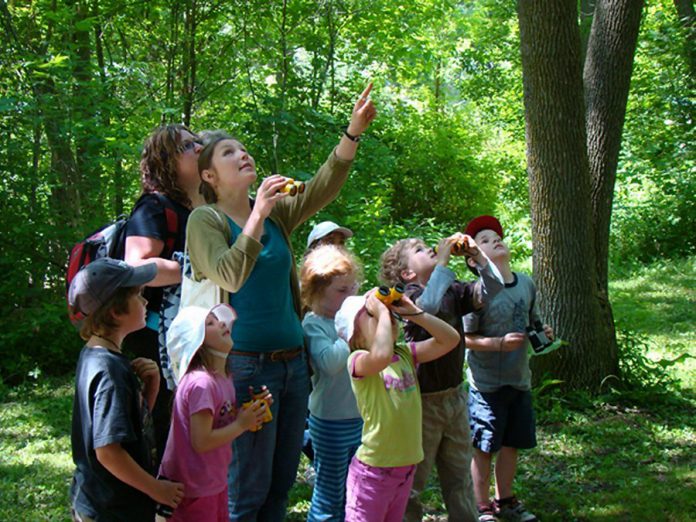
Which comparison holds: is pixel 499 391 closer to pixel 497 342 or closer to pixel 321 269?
pixel 497 342

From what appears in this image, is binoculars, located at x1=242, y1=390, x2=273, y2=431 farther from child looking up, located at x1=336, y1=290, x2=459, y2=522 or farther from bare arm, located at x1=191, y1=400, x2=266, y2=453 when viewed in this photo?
child looking up, located at x1=336, y1=290, x2=459, y2=522

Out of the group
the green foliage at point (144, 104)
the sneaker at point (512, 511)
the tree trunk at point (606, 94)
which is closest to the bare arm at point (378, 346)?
the sneaker at point (512, 511)

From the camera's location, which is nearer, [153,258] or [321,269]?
[153,258]

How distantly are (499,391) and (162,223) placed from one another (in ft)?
6.29

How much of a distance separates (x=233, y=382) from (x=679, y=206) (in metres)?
12.5

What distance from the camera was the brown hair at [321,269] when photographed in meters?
3.28

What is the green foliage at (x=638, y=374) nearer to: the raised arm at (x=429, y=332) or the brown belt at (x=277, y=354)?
the raised arm at (x=429, y=332)

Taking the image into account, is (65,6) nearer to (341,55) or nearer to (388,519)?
(341,55)

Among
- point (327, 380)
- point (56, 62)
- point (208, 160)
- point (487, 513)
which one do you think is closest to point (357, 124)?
point (208, 160)

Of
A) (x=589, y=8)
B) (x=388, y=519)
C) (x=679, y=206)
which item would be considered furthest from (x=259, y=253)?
(x=679, y=206)

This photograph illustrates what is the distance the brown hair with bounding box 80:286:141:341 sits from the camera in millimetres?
2354

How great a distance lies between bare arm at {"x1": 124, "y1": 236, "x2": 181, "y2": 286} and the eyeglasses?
41 centimetres

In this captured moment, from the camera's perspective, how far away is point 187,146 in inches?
121

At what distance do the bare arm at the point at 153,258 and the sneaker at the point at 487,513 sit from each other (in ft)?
6.63
